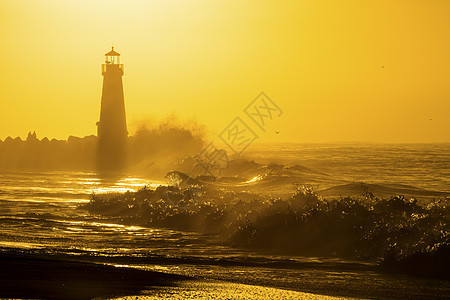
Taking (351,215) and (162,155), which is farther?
(162,155)

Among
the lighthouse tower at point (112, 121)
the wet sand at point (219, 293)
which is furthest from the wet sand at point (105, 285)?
the lighthouse tower at point (112, 121)

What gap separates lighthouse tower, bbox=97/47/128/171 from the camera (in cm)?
6106

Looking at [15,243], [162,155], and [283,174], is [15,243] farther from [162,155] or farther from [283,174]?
[162,155]

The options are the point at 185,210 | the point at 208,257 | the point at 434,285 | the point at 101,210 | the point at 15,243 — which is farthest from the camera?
the point at 101,210

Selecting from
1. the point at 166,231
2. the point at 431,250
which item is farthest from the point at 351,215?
the point at 166,231

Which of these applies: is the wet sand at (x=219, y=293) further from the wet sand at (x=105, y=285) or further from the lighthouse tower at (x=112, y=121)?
the lighthouse tower at (x=112, y=121)

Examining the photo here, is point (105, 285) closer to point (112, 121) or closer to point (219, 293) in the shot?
point (219, 293)

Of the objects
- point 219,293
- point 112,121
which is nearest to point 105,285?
point 219,293

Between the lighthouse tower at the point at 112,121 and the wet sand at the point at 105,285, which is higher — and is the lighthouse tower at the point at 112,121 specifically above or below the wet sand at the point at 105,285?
above

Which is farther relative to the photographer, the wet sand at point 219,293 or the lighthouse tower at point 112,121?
the lighthouse tower at point 112,121

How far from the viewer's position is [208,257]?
583 inches

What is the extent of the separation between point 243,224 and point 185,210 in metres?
4.94

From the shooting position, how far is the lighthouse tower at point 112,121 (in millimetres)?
61062

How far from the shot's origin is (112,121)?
63.8 meters
